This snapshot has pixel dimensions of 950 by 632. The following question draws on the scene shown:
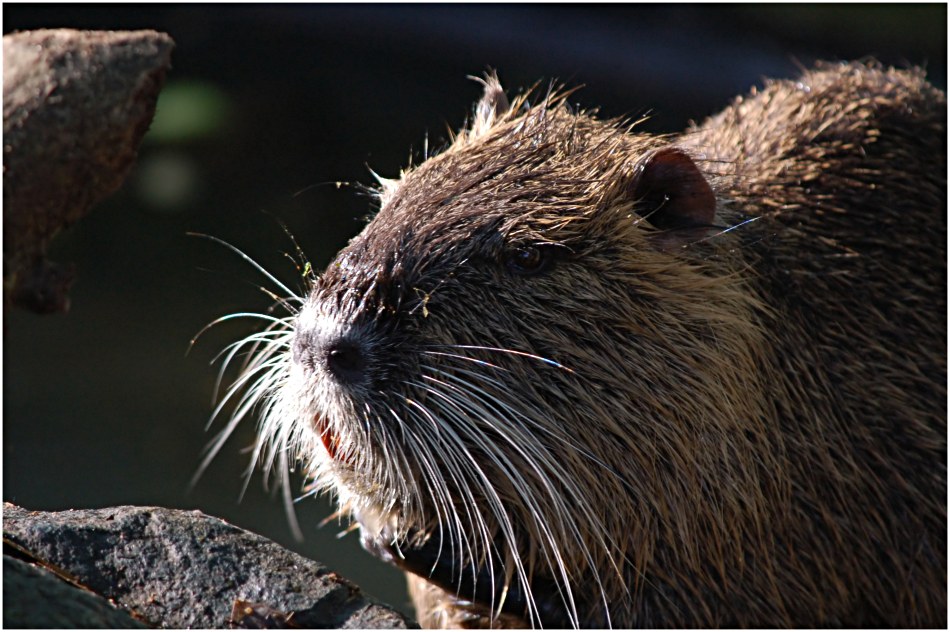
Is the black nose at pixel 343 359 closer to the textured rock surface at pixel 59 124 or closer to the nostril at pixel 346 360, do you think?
the nostril at pixel 346 360

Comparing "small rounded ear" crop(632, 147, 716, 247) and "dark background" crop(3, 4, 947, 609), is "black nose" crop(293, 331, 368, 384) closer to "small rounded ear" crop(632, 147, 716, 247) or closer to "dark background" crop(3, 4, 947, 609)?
"small rounded ear" crop(632, 147, 716, 247)

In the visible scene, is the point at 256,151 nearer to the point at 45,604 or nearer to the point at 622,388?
the point at 622,388

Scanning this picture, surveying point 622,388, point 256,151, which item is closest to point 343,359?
point 622,388

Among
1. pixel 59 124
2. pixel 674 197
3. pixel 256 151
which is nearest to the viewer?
pixel 59 124

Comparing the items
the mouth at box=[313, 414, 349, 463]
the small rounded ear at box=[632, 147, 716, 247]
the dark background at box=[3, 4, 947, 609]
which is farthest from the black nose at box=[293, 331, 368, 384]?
the dark background at box=[3, 4, 947, 609]

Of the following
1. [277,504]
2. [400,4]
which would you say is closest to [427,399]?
[277,504]

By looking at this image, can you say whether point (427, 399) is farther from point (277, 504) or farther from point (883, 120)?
point (277, 504)
